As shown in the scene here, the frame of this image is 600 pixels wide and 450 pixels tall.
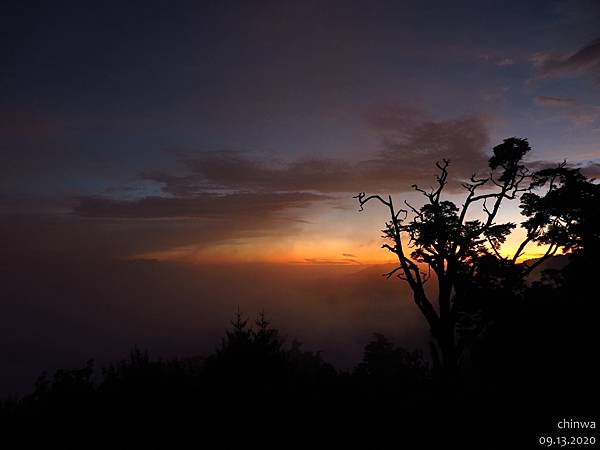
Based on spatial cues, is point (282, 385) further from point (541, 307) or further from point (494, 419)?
point (541, 307)

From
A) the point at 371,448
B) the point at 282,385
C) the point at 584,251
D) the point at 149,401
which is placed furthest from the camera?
the point at 584,251

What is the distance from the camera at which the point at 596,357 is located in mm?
12445

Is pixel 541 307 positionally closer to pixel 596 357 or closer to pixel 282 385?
pixel 596 357

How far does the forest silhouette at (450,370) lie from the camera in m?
11.1

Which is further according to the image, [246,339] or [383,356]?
[383,356]

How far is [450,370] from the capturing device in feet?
55.4

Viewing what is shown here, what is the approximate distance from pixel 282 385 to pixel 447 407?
18.7ft

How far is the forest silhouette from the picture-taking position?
1112cm

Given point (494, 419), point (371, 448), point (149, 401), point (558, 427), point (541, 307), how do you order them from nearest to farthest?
point (371, 448)
point (558, 427)
point (494, 419)
point (149, 401)
point (541, 307)

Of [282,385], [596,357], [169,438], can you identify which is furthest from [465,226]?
[169,438]

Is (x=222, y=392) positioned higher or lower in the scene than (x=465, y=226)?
lower

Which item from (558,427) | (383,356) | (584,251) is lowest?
(383,356)

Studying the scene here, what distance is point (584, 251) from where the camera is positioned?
17.8 metres

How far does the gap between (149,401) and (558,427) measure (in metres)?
12.6
